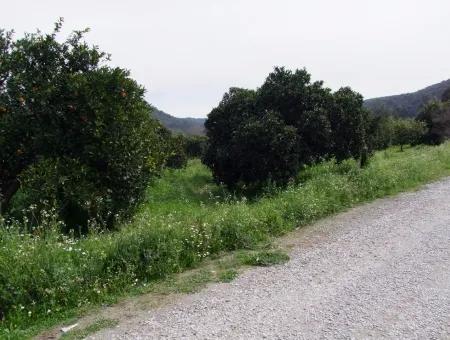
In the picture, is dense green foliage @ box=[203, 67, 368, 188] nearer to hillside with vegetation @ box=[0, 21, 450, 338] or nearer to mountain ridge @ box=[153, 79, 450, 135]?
hillside with vegetation @ box=[0, 21, 450, 338]

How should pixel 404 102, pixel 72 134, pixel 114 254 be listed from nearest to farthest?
1. pixel 114 254
2. pixel 72 134
3. pixel 404 102

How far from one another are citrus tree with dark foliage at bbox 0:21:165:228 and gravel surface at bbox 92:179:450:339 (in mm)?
4344

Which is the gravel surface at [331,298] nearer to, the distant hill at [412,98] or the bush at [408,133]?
the bush at [408,133]

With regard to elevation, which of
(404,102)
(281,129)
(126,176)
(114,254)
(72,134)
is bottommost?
(114,254)

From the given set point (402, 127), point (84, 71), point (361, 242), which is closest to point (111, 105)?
point (84, 71)

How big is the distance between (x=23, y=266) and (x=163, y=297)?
5.31 feet

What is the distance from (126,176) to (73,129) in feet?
5.05

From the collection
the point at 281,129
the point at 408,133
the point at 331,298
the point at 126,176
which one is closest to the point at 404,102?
the point at 408,133

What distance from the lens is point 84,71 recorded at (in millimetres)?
10656

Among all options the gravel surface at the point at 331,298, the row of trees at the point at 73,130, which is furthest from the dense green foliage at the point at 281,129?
the gravel surface at the point at 331,298

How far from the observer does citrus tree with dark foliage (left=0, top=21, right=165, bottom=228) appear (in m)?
9.57

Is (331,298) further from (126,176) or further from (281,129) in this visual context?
(281,129)

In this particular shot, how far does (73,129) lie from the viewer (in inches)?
386

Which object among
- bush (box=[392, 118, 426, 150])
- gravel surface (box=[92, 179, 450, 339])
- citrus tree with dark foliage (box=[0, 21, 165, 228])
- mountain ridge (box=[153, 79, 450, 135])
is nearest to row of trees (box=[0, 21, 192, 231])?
citrus tree with dark foliage (box=[0, 21, 165, 228])
